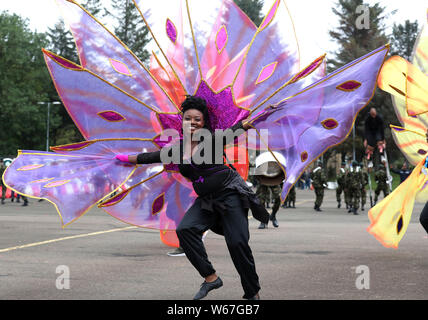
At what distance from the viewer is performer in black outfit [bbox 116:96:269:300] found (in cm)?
573

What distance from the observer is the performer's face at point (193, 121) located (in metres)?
6.04

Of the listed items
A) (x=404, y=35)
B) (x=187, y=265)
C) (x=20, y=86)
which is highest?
(x=404, y=35)

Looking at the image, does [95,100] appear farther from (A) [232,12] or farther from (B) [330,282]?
(B) [330,282]

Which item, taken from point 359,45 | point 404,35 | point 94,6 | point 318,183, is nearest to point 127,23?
point 94,6

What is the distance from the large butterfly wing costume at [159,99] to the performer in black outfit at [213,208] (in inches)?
32.0

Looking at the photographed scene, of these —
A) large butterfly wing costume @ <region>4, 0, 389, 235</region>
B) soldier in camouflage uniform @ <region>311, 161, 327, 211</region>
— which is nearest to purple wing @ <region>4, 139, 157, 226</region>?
large butterfly wing costume @ <region>4, 0, 389, 235</region>

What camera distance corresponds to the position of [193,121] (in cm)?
605

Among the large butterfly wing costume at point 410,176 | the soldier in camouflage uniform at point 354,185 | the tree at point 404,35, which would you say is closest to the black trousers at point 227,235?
the large butterfly wing costume at point 410,176

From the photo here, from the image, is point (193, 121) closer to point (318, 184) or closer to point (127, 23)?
point (318, 184)

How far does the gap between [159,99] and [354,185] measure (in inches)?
576

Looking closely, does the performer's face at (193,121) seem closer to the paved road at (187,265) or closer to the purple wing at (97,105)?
the paved road at (187,265)

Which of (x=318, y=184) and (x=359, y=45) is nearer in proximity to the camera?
(x=318, y=184)
